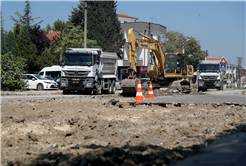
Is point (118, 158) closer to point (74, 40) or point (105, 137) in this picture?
point (105, 137)

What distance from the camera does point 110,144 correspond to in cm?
551

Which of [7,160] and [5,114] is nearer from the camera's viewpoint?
[7,160]

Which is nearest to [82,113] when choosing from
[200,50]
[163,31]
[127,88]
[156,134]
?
[156,134]

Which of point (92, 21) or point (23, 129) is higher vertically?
point (92, 21)

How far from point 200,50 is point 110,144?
6534 centimetres

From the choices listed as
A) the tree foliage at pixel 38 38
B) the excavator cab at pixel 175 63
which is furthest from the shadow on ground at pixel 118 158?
the tree foliage at pixel 38 38

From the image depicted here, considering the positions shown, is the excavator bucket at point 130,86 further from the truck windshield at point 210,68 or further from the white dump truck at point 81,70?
the truck windshield at point 210,68

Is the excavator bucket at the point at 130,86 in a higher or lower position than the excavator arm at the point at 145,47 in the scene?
lower

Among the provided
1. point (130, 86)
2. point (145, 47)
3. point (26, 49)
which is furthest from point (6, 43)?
point (130, 86)

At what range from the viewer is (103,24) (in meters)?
42.6

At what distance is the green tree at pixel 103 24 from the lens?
42.4 m

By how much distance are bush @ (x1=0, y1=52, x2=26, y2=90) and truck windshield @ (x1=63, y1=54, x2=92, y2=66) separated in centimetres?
470

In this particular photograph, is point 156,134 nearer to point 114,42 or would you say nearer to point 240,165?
point 240,165

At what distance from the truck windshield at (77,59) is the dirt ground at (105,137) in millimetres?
10160
